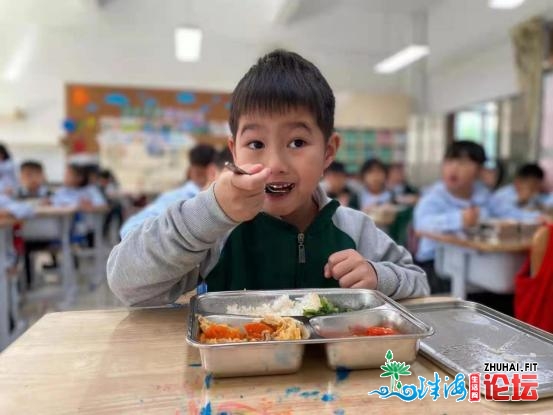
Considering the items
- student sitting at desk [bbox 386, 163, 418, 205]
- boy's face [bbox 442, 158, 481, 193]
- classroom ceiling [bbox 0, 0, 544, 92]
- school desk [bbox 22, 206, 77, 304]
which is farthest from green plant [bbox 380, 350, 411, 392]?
classroom ceiling [bbox 0, 0, 544, 92]

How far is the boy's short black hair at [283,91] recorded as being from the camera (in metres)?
0.91

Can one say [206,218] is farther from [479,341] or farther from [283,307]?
[479,341]

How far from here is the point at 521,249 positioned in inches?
86.1

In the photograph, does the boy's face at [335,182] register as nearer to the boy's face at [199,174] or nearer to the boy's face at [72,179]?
the boy's face at [199,174]

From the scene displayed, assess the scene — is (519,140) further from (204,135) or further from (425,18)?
(204,135)

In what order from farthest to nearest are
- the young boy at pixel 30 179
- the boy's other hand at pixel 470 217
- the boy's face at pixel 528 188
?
the young boy at pixel 30 179, the boy's face at pixel 528 188, the boy's other hand at pixel 470 217

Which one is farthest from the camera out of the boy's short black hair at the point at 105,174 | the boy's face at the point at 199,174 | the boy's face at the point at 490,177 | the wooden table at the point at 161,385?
the boy's short black hair at the point at 105,174

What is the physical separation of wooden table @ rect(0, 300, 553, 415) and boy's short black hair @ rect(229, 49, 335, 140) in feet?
1.54

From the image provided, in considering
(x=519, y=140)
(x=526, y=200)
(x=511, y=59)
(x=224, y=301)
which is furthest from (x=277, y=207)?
(x=511, y=59)

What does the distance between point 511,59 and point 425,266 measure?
4426mm

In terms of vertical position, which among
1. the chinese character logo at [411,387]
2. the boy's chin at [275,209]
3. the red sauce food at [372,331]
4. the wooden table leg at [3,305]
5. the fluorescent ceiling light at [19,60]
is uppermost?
the fluorescent ceiling light at [19,60]

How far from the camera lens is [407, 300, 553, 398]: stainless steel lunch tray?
0.62m

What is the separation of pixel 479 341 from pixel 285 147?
489 millimetres

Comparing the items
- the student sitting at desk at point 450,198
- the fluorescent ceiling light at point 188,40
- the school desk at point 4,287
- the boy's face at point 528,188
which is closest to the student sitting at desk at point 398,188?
the boy's face at point 528,188
